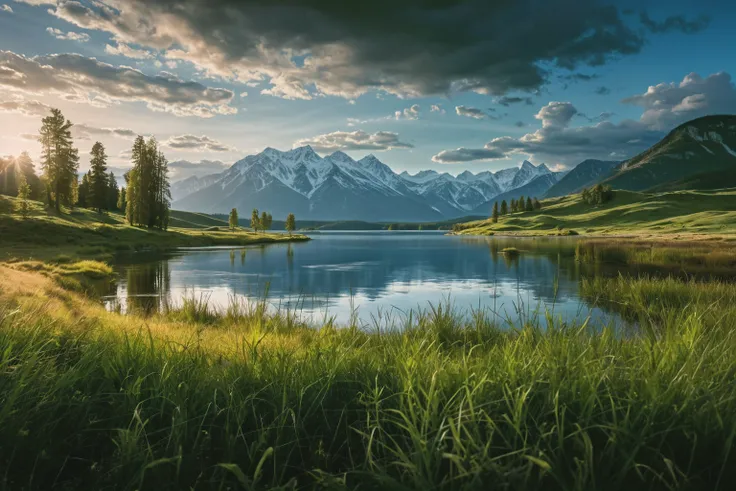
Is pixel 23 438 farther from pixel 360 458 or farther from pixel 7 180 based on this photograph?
pixel 7 180

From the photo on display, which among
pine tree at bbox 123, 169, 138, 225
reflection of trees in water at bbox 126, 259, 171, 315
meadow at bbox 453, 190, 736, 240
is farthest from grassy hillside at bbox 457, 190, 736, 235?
reflection of trees in water at bbox 126, 259, 171, 315

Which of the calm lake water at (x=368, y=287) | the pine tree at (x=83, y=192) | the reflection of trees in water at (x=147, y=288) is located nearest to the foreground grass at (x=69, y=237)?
the reflection of trees in water at (x=147, y=288)

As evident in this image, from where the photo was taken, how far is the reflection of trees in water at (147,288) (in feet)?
71.9

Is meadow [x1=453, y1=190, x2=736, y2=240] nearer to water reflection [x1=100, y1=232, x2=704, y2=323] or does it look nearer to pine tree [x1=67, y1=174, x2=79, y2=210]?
water reflection [x1=100, y1=232, x2=704, y2=323]

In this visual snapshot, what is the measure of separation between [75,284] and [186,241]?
236ft

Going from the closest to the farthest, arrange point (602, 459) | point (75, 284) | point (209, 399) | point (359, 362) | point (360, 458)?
point (602, 459)
point (360, 458)
point (209, 399)
point (359, 362)
point (75, 284)

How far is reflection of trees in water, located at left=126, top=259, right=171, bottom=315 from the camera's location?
71.9ft

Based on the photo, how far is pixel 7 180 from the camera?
6004 inches

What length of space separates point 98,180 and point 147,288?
102885 mm

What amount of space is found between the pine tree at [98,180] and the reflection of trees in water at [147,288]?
276 ft

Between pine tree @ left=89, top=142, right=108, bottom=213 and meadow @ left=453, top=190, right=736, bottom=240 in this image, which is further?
meadow @ left=453, top=190, right=736, bottom=240

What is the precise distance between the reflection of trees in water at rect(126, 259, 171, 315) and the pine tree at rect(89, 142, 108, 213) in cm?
8398

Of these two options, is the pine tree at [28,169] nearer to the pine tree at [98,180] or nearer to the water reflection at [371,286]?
the pine tree at [98,180]

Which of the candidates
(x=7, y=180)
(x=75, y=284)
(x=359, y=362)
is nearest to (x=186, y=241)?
(x=75, y=284)
